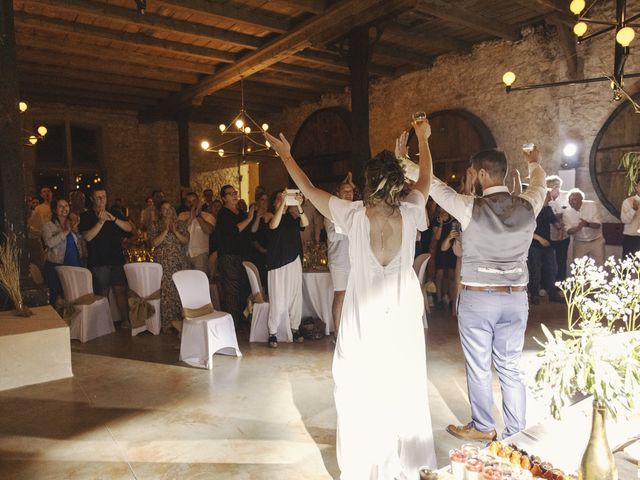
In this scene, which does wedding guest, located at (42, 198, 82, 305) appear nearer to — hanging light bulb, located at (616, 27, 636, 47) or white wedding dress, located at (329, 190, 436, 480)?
white wedding dress, located at (329, 190, 436, 480)

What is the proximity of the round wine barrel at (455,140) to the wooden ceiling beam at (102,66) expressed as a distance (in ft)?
16.0

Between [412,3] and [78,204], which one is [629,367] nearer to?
[412,3]

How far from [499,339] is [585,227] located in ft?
→ 15.8

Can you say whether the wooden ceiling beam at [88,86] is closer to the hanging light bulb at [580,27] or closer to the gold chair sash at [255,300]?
the gold chair sash at [255,300]

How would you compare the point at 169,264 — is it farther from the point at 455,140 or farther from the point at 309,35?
the point at 455,140

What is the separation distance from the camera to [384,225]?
226cm

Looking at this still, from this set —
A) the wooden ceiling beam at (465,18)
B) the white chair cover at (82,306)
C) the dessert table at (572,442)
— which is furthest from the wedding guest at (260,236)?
the dessert table at (572,442)

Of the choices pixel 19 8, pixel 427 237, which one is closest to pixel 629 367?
pixel 427 237

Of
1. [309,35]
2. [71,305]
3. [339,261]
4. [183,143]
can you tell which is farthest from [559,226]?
[183,143]

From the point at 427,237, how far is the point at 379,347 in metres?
4.79

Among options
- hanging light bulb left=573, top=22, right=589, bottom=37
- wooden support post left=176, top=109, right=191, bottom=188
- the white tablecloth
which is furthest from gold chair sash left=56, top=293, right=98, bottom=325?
wooden support post left=176, top=109, right=191, bottom=188

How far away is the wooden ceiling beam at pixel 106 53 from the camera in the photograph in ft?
24.4

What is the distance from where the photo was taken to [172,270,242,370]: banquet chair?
14.7ft

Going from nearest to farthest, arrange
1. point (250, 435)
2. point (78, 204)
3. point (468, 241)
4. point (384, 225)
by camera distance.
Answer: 1. point (384, 225)
2. point (468, 241)
3. point (250, 435)
4. point (78, 204)
